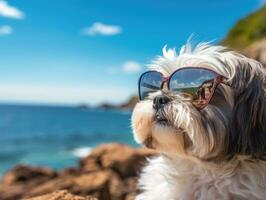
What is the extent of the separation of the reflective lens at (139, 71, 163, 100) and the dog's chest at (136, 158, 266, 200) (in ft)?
1.74

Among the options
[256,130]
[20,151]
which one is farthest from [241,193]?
[20,151]

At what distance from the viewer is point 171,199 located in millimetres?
3885

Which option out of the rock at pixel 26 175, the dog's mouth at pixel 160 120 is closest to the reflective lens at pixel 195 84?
the dog's mouth at pixel 160 120

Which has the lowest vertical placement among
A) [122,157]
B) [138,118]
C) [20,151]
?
[20,151]

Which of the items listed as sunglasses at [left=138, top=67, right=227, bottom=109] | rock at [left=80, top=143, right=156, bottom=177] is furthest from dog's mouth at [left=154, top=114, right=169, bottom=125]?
rock at [left=80, top=143, right=156, bottom=177]

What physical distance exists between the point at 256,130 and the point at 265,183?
0.37 m

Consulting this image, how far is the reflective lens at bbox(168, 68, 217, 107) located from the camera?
3.69 meters

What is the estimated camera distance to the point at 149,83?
4109 mm

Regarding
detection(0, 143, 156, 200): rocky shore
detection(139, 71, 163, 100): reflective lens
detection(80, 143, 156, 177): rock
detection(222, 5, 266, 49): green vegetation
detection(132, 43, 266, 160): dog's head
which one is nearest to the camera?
detection(132, 43, 266, 160): dog's head

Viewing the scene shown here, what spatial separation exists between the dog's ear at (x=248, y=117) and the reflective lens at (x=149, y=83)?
59 cm

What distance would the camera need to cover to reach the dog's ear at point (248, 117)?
3582 millimetres

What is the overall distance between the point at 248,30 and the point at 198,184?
5096cm

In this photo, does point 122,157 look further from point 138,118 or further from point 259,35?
point 259,35

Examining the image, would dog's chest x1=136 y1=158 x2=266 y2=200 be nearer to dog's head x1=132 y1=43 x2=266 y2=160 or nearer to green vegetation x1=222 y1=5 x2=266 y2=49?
dog's head x1=132 y1=43 x2=266 y2=160
